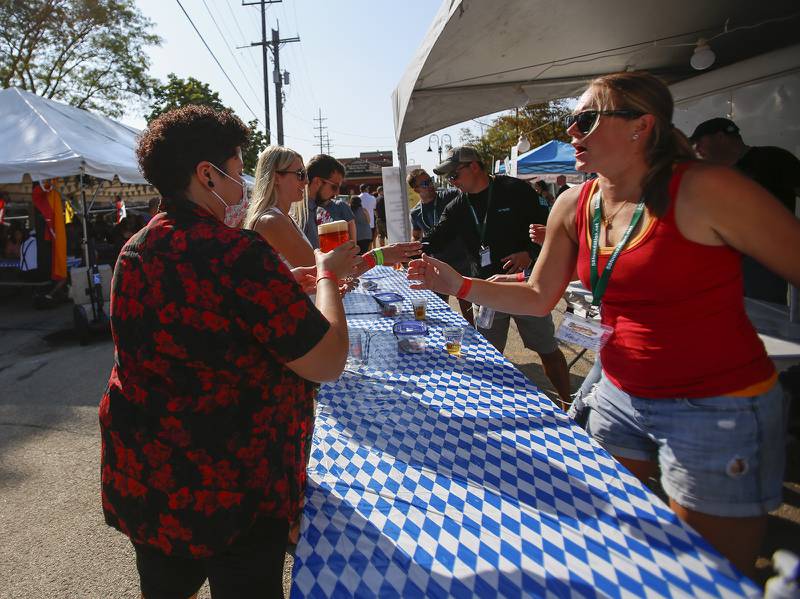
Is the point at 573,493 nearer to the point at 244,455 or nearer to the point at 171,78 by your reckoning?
the point at 244,455

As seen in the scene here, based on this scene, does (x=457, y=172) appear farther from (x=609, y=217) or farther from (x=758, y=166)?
(x=609, y=217)

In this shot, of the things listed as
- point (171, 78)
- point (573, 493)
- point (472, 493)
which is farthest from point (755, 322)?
point (171, 78)

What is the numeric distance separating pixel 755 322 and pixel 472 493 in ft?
7.52

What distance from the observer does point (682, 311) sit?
1.31m

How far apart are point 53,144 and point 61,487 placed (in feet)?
21.8

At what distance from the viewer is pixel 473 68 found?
3936 mm

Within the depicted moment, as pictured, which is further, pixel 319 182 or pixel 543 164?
pixel 543 164

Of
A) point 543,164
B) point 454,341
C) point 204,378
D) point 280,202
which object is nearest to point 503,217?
point 454,341

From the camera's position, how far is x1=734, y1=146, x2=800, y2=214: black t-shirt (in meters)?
3.37

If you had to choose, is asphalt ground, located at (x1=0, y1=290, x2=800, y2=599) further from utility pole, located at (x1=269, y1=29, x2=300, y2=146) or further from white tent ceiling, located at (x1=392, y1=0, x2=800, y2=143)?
utility pole, located at (x1=269, y1=29, x2=300, y2=146)

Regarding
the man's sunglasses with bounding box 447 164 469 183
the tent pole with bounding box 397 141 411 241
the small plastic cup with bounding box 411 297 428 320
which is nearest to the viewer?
the small plastic cup with bounding box 411 297 428 320

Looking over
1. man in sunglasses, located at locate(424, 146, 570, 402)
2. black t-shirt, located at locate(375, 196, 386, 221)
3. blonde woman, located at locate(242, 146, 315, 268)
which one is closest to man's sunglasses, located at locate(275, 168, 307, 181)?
blonde woman, located at locate(242, 146, 315, 268)

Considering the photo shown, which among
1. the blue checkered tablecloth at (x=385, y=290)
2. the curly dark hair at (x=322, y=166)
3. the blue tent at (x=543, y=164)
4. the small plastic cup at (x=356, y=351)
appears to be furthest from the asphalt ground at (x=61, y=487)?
the blue tent at (x=543, y=164)

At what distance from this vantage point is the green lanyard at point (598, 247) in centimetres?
139
